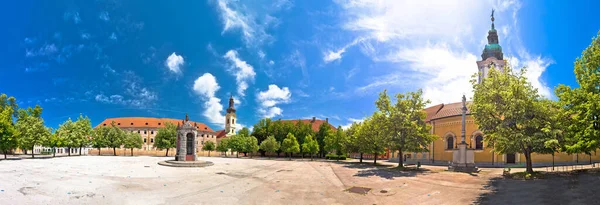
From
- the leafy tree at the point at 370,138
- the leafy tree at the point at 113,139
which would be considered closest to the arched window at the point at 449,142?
the leafy tree at the point at 370,138

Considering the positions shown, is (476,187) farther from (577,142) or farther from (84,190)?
(84,190)

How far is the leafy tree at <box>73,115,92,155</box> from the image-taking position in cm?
6119

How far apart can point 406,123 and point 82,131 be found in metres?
63.4

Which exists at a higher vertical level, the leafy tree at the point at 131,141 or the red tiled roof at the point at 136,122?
the red tiled roof at the point at 136,122

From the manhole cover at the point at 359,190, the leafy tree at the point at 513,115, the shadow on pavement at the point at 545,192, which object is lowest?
the manhole cover at the point at 359,190

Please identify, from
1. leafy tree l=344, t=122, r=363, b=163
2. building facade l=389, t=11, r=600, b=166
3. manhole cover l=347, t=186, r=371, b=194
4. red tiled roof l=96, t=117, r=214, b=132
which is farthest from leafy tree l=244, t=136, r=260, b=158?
manhole cover l=347, t=186, r=371, b=194

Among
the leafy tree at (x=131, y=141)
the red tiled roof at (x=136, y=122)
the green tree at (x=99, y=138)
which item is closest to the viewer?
the green tree at (x=99, y=138)

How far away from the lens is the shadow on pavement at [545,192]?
48.3 ft

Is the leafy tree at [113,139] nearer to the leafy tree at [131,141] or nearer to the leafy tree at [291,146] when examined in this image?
the leafy tree at [131,141]

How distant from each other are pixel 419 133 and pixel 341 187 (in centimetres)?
1634

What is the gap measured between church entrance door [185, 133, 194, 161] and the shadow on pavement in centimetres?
3321

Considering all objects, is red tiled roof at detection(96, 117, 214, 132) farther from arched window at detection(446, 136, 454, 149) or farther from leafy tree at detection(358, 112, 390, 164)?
arched window at detection(446, 136, 454, 149)

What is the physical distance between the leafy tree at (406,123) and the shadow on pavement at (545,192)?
13.0m

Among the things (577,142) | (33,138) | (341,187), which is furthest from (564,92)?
(33,138)
